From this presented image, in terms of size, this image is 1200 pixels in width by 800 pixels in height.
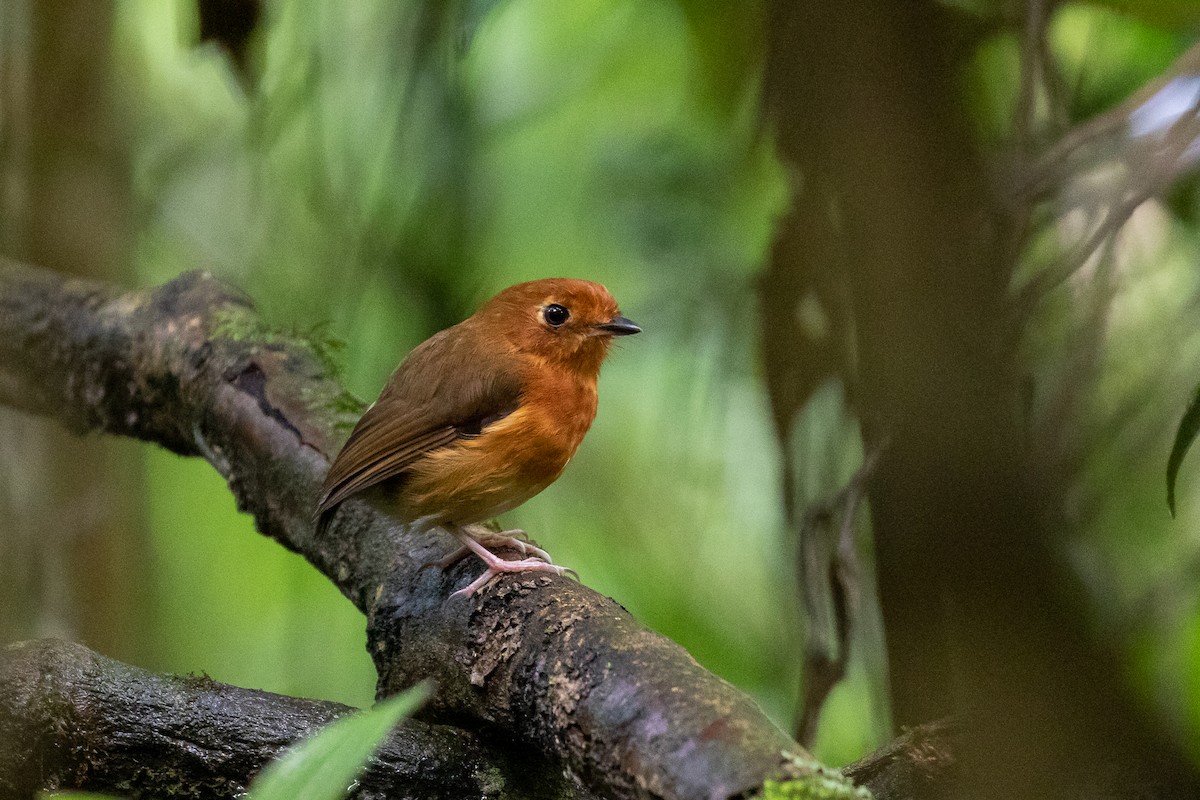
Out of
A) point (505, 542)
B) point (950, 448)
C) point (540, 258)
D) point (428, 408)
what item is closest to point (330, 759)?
point (950, 448)

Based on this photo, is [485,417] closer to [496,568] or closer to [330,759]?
[496,568]

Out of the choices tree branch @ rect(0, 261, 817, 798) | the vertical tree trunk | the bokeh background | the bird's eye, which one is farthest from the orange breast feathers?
the vertical tree trunk

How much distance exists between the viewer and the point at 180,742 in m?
2.00

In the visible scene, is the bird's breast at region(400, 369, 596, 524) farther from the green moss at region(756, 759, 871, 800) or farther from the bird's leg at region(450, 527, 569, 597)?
the green moss at region(756, 759, 871, 800)

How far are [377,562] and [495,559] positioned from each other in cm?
36

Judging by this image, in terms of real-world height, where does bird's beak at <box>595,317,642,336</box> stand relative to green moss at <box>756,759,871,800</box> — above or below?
above

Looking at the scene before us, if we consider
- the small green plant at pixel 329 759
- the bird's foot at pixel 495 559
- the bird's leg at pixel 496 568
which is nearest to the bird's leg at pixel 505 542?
the bird's foot at pixel 495 559

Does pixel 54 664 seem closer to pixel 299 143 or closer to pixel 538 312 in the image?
pixel 538 312

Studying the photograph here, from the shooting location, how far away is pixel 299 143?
14.7 ft

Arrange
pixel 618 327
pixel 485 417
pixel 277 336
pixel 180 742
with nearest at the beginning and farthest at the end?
1. pixel 180 742
2. pixel 485 417
3. pixel 618 327
4. pixel 277 336

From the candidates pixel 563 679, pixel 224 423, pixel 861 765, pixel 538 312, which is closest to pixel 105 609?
pixel 224 423

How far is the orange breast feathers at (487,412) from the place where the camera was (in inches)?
112

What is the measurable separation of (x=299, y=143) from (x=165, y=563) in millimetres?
1944

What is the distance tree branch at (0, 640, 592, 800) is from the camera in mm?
1963
